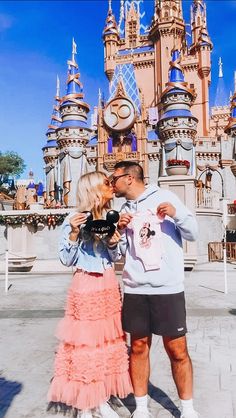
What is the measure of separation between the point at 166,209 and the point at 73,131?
93.8ft

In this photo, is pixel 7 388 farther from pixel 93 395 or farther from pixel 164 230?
pixel 164 230

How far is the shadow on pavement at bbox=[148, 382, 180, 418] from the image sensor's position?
2.89 metres

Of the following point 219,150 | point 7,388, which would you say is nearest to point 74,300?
point 7,388

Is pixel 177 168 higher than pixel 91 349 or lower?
higher

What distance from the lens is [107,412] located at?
2.76 m

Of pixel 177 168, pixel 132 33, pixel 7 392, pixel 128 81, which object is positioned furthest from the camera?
pixel 132 33

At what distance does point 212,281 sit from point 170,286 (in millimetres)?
7971

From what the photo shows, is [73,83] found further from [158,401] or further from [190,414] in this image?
[190,414]

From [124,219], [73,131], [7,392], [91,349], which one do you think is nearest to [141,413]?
[91,349]

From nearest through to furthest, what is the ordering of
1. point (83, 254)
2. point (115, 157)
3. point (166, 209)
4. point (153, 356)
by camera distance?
point (166, 209), point (83, 254), point (153, 356), point (115, 157)

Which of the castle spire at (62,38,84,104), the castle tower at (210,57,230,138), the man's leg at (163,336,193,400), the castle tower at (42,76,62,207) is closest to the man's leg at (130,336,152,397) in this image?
the man's leg at (163,336,193,400)

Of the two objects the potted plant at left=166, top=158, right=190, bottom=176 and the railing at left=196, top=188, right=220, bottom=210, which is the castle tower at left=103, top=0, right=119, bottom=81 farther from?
the potted plant at left=166, top=158, right=190, bottom=176

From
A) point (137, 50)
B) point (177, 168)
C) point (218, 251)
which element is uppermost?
point (137, 50)

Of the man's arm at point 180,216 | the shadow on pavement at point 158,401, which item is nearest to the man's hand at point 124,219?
the man's arm at point 180,216
